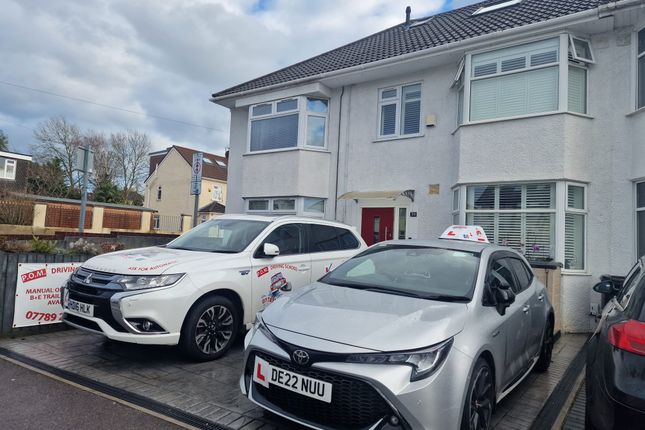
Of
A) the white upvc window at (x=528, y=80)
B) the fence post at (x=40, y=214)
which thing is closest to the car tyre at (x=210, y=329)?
the white upvc window at (x=528, y=80)

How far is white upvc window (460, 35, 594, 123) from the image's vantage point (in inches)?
315

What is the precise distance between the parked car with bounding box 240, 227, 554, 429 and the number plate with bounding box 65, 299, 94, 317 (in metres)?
2.08

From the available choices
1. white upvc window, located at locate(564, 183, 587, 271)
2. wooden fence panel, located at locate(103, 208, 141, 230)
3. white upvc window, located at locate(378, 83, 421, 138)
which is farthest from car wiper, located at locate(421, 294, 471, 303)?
wooden fence panel, located at locate(103, 208, 141, 230)

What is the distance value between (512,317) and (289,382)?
209 cm

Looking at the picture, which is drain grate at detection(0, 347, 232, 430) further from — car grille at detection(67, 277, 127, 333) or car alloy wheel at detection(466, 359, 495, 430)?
car alloy wheel at detection(466, 359, 495, 430)

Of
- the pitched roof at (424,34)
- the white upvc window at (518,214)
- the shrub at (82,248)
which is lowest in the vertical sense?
the shrub at (82,248)

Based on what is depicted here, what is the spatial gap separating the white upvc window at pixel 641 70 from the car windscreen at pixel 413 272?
6.02 metres

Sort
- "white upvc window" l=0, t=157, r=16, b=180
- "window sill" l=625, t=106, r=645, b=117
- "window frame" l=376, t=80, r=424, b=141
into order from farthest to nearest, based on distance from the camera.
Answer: "white upvc window" l=0, t=157, r=16, b=180 → "window frame" l=376, t=80, r=424, b=141 → "window sill" l=625, t=106, r=645, b=117

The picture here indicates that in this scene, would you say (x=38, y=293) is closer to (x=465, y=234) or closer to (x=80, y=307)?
(x=80, y=307)

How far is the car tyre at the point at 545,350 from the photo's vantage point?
496 cm

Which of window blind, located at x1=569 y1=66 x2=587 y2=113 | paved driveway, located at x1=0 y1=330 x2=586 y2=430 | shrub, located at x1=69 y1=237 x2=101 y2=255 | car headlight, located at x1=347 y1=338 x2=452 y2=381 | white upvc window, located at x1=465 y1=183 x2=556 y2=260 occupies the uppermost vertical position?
window blind, located at x1=569 y1=66 x2=587 y2=113

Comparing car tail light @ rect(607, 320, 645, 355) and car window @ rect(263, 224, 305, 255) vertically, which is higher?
car window @ rect(263, 224, 305, 255)

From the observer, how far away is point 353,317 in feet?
9.95

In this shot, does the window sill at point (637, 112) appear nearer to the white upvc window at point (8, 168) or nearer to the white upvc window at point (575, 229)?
the white upvc window at point (575, 229)
